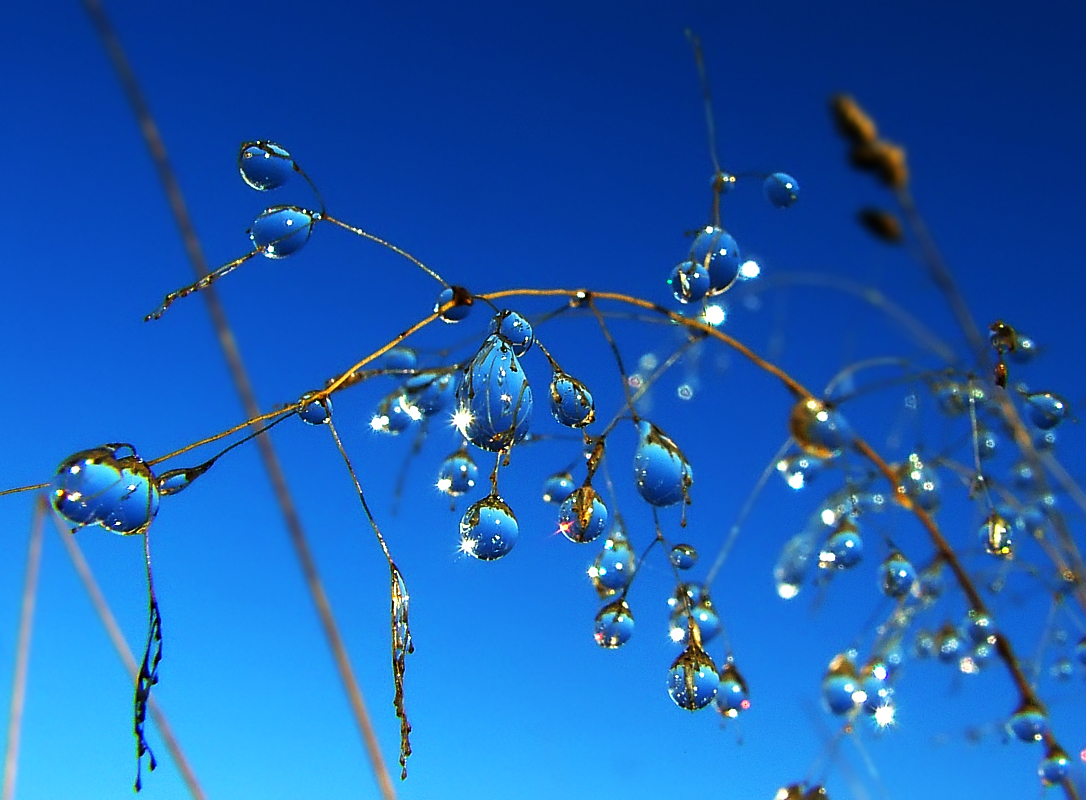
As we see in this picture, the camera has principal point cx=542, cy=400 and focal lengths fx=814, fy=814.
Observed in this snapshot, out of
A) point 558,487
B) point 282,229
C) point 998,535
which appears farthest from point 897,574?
point 282,229

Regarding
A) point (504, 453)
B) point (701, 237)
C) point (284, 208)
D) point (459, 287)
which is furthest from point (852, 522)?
point (284, 208)

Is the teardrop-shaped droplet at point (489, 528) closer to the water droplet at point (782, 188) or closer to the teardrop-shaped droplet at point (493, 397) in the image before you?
the teardrop-shaped droplet at point (493, 397)

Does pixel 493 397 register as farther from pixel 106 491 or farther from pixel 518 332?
pixel 106 491

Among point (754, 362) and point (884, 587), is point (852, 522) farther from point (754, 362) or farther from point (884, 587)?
point (754, 362)

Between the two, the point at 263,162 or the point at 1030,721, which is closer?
the point at 263,162

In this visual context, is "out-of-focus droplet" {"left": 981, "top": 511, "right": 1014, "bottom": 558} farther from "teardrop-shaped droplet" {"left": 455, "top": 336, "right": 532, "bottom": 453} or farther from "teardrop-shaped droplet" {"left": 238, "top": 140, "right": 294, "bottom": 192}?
"teardrop-shaped droplet" {"left": 238, "top": 140, "right": 294, "bottom": 192}

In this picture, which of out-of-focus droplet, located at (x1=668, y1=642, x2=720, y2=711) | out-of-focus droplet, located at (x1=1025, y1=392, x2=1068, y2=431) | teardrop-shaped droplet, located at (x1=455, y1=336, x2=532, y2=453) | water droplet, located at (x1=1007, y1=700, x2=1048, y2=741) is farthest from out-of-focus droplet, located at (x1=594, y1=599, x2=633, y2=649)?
out-of-focus droplet, located at (x1=1025, y1=392, x2=1068, y2=431)
